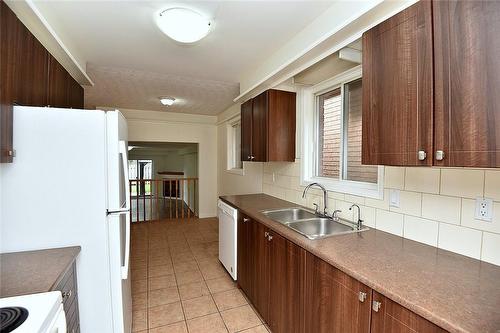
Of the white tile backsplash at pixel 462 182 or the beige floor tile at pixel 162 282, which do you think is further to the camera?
the beige floor tile at pixel 162 282

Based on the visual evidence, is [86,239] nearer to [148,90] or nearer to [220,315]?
[220,315]

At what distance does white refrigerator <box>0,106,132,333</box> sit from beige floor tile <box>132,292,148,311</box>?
2.81ft

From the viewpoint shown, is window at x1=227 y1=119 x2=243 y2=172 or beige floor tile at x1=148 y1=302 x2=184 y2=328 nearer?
beige floor tile at x1=148 y1=302 x2=184 y2=328

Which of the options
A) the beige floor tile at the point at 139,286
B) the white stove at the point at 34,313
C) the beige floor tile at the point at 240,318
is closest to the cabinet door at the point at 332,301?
the beige floor tile at the point at 240,318

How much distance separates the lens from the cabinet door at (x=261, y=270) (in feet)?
6.51

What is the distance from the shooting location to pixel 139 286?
269cm

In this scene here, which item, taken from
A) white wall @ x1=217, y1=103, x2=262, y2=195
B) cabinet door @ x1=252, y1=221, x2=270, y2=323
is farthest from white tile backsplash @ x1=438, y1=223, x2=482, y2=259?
white wall @ x1=217, y1=103, x2=262, y2=195

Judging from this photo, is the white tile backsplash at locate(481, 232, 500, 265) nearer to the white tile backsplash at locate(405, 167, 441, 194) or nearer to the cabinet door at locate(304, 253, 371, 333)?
the white tile backsplash at locate(405, 167, 441, 194)

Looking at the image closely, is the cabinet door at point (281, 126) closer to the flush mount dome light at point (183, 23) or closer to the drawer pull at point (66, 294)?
the flush mount dome light at point (183, 23)

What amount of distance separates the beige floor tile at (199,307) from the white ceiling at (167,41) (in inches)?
100

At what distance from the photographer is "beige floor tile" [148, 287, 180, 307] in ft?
7.89

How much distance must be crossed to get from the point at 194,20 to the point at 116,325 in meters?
2.16

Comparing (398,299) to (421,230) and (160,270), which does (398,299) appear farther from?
(160,270)

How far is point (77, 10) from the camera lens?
1.83m
